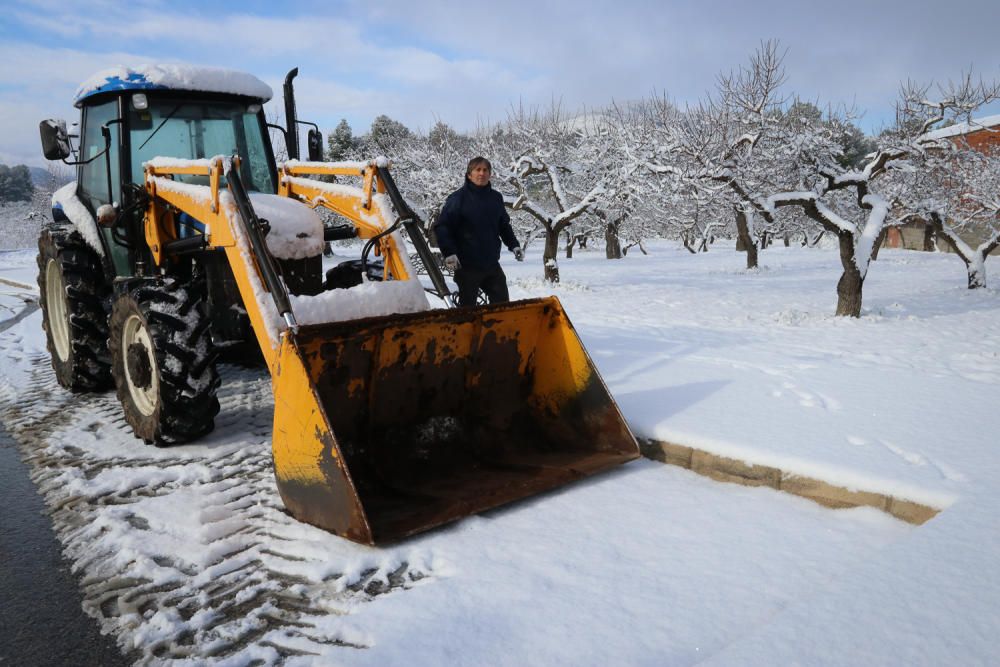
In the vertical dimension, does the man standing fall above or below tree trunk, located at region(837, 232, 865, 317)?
above

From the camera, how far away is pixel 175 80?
5.05m

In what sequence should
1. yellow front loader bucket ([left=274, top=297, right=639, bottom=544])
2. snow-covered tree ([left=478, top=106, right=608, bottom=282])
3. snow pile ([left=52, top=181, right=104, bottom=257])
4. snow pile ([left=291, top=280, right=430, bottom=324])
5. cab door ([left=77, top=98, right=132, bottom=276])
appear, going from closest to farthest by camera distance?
yellow front loader bucket ([left=274, top=297, right=639, bottom=544]) → snow pile ([left=291, top=280, right=430, bottom=324]) → cab door ([left=77, top=98, right=132, bottom=276]) → snow pile ([left=52, top=181, right=104, bottom=257]) → snow-covered tree ([left=478, top=106, right=608, bottom=282])

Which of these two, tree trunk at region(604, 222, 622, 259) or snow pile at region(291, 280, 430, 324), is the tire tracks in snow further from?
tree trunk at region(604, 222, 622, 259)

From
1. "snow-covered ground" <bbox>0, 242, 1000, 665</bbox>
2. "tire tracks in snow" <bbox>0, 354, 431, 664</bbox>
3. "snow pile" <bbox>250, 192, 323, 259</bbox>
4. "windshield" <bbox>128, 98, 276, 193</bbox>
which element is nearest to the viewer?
"snow-covered ground" <bbox>0, 242, 1000, 665</bbox>

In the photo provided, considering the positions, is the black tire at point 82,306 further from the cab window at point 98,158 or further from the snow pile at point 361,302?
the snow pile at point 361,302

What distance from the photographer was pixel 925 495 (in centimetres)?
323

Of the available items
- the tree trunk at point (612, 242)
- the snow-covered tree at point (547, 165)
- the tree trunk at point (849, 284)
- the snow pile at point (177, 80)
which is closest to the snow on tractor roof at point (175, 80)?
the snow pile at point (177, 80)

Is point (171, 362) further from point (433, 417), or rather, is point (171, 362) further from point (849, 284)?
point (849, 284)

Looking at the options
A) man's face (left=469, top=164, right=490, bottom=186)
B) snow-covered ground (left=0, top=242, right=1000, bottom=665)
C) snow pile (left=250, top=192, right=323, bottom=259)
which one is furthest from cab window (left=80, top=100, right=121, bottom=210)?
man's face (left=469, top=164, right=490, bottom=186)

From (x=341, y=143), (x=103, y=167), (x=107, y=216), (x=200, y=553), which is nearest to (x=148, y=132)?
(x=103, y=167)

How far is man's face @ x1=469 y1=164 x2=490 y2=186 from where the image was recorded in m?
5.43

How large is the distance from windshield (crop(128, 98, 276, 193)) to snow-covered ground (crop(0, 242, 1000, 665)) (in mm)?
1783

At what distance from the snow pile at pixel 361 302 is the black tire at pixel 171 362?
83 cm

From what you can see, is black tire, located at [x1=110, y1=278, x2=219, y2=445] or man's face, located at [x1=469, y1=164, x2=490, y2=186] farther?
man's face, located at [x1=469, y1=164, x2=490, y2=186]
